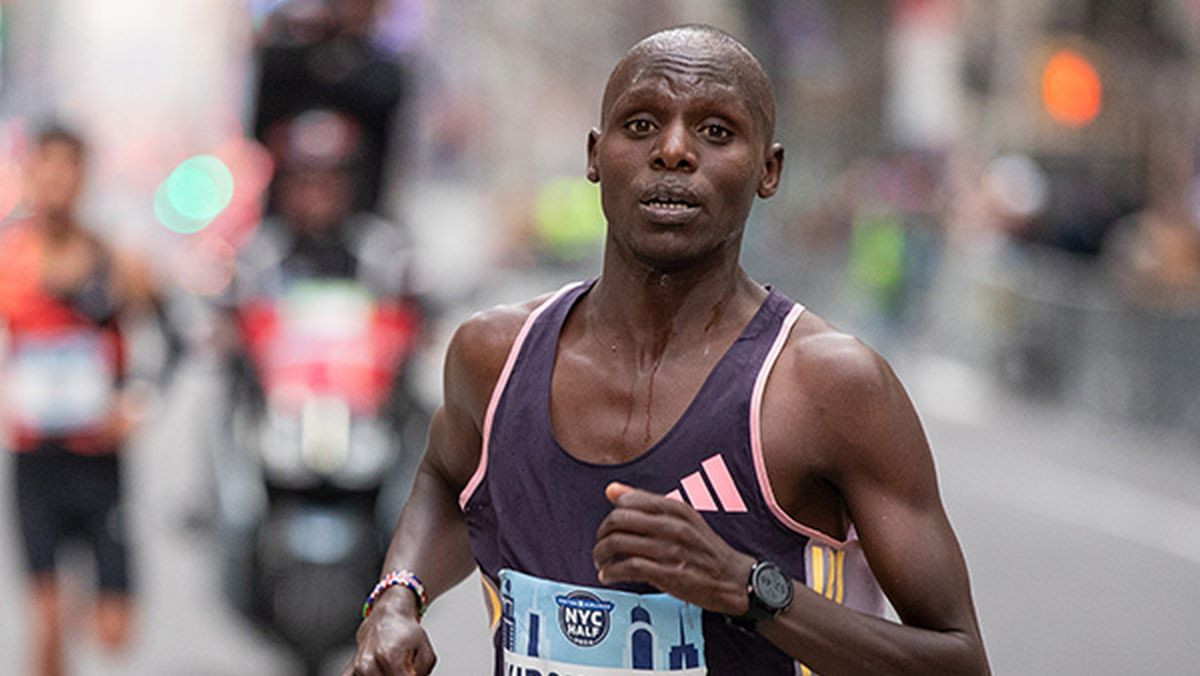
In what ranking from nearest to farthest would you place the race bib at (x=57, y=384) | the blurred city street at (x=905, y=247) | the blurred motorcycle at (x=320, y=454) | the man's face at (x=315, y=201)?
the blurred motorcycle at (x=320, y=454) < the race bib at (x=57, y=384) < the man's face at (x=315, y=201) < the blurred city street at (x=905, y=247)

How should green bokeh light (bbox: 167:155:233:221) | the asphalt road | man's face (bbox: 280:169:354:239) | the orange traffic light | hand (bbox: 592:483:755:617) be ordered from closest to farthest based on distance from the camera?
hand (bbox: 592:483:755:617), man's face (bbox: 280:169:354:239), the asphalt road, the orange traffic light, green bokeh light (bbox: 167:155:233:221)

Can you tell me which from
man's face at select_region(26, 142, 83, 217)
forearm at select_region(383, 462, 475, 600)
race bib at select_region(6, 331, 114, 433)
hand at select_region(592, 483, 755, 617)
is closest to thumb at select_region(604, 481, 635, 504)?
hand at select_region(592, 483, 755, 617)

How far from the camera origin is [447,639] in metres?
9.11

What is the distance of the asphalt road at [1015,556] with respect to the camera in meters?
8.88

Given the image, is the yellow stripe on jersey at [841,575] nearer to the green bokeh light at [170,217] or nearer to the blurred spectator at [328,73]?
the blurred spectator at [328,73]

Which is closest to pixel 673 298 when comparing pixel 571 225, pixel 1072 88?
pixel 1072 88

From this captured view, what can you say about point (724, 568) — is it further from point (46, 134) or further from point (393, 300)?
point (46, 134)

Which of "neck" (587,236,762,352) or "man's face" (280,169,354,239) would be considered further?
"man's face" (280,169,354,239)

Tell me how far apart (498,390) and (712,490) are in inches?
15.5

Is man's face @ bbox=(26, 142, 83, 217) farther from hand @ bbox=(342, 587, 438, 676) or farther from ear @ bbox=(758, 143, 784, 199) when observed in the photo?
ear @ bbox=(758, 143, 784, 199)

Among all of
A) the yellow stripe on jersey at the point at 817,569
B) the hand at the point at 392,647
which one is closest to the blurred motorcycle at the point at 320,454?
the hand at the point at 392,647

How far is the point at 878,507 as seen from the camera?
293cm

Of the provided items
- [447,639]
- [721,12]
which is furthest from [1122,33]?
[447,639]

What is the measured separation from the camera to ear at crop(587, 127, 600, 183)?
312 centimetres
